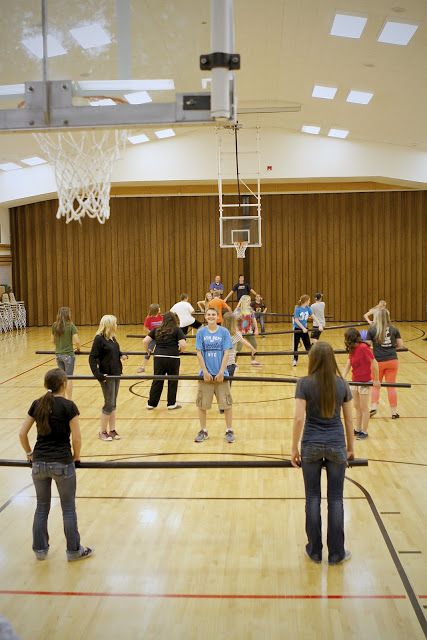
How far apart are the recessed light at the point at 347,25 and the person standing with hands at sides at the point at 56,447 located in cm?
912

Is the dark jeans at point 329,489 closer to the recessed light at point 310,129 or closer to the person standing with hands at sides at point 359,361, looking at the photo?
the person standing with hands at sides at point 359,361

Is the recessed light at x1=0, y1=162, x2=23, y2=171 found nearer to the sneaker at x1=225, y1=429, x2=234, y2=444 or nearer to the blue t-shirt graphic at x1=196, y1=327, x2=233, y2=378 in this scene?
the blue t-shirt graphic at x1=196, y1=327, x2=233, y2=378

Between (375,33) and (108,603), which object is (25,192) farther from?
(108,603)

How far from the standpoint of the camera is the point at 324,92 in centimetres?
1759

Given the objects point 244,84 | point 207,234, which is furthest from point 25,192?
point 244,84

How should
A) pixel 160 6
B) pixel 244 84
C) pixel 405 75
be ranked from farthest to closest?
pixel 244 84
pixel 405 75
pixel 160 6

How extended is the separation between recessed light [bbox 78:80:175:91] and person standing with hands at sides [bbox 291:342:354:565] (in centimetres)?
219

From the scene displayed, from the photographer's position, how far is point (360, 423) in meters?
9.53

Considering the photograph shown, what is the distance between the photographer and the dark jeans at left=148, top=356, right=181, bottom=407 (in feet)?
35.8

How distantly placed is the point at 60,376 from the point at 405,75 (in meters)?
11.5

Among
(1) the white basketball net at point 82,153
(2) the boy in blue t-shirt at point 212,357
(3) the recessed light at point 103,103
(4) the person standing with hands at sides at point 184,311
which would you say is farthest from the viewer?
(4) the person standing with hands at sides at point 184,311

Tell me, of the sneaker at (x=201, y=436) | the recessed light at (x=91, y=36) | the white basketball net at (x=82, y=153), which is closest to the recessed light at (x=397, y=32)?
the white basketball net at (x=82, y=153)

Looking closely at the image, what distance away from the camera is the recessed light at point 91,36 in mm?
5281

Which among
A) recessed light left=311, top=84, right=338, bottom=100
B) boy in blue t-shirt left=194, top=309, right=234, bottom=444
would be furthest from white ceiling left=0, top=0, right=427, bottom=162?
boy in blue t-shirt left=194, top=309, right=234, bottom=444
